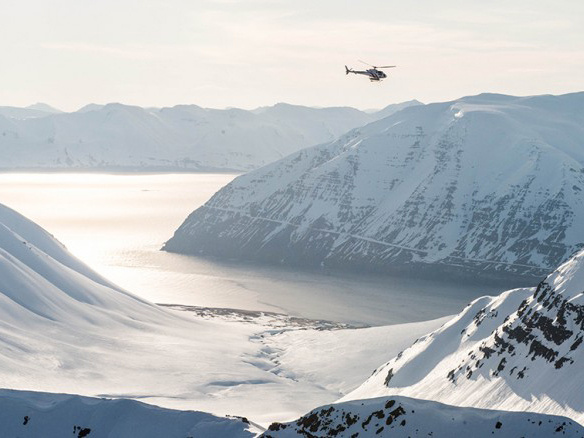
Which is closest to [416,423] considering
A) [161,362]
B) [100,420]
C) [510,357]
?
[100,420]

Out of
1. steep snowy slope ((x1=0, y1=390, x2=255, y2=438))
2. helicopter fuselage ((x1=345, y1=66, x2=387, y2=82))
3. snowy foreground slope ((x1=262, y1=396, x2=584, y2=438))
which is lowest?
steep snowy slope ((x1=0, y1=390, x2=255, y2=438))

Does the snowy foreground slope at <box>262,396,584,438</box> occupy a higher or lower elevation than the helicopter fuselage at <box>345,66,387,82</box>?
lower

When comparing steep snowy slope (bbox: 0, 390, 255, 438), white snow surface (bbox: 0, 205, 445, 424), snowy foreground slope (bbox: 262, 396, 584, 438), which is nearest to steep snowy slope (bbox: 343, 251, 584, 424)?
snowy foreground slope (bbox: 262, 396, 584, 438)

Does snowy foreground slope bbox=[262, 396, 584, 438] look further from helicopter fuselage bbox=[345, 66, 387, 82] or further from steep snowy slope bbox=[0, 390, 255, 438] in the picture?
helicopter fuselage bbox=[345, 66, 387, 82]

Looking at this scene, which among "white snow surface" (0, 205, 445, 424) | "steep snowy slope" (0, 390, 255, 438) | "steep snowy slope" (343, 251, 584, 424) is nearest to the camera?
"steep snowy slope" (0, 390, 255, 438)

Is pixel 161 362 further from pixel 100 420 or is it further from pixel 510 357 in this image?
pixel 510 357

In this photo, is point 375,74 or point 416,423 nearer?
point 416,423
